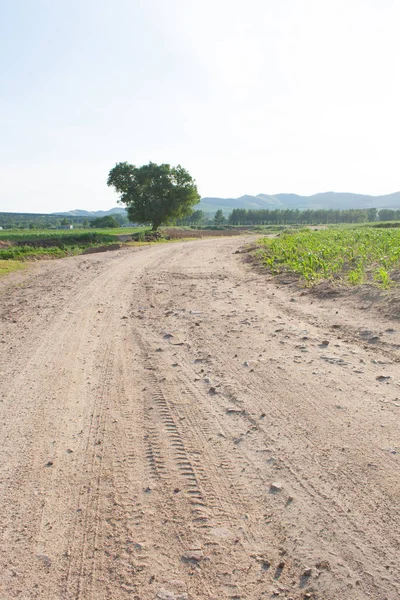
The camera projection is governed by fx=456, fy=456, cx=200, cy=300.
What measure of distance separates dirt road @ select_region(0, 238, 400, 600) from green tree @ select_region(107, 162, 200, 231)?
43.1 meters

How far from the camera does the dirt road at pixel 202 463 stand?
251cm

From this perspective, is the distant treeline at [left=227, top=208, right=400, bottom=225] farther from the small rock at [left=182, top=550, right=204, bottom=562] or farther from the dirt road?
the small rock at [left=182, top=550, right=204, bottom=562]

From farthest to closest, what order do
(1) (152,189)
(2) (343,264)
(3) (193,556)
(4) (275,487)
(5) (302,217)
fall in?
(5) (302,217) → (1) (152,189) → (2) (343,264) → (4) (275,487) → (3) (193,556)

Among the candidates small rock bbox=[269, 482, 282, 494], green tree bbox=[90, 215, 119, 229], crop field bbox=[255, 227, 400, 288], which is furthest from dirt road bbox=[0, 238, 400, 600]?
green tree bbox=[90, 215, 119, 229]

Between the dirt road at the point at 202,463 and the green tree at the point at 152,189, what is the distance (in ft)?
142

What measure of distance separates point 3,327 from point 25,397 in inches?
145

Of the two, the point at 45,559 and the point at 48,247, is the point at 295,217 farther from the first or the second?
the point at 45,559

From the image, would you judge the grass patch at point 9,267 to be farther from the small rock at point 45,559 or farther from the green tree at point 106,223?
the green tree at point 106,223

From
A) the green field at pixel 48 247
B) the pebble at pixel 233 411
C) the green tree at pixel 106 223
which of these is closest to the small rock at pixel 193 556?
the pebble at pixel 233 411

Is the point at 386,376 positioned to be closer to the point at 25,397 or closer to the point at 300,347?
the point at 300,347

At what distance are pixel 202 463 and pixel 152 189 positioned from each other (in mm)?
47890

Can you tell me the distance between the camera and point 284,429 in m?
4.03

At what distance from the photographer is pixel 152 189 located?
4928 cm

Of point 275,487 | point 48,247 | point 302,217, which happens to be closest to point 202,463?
point 275,487
